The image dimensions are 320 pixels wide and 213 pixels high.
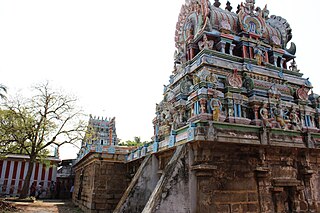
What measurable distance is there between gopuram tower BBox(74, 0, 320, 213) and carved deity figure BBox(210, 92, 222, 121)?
0.16 feet

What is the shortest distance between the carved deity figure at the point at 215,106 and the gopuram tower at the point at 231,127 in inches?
Result: 1.9

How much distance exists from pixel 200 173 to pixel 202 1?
42.0 feet

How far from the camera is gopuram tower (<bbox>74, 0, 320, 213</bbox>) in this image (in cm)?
759

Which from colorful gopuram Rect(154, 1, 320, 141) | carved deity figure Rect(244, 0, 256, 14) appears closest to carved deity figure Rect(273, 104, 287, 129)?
colorful gopuram Rect(154, 1, 320, 141)

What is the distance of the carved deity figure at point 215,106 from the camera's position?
1140 cm

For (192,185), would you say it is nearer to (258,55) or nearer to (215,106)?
(215,106)

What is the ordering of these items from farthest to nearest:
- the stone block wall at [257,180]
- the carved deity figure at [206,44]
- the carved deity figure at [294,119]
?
the carved deity figure at [206,44], the carved deity figure at [294,119], the stone block wall at [257,180]

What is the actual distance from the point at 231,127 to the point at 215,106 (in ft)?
11.4

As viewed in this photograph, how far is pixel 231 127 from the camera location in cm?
823

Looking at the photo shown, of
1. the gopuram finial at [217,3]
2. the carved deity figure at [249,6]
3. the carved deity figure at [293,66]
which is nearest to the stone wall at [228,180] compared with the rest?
the carved deity figure at [293,66]

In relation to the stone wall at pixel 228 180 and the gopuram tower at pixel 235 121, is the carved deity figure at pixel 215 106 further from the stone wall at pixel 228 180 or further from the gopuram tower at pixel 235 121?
the stone wall at pixel 228 180

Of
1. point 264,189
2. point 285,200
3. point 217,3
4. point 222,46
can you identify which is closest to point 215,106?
point 264,189

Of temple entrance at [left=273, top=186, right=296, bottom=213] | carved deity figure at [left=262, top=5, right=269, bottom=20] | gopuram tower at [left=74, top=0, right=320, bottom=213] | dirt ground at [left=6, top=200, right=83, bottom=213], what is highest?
carved deity figure at [left=262, top=5, right=269, bottom=20]

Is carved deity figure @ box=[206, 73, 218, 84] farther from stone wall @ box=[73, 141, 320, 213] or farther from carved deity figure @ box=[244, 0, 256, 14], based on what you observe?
carved deity figure @ box=[244, 0, 256, 14]
